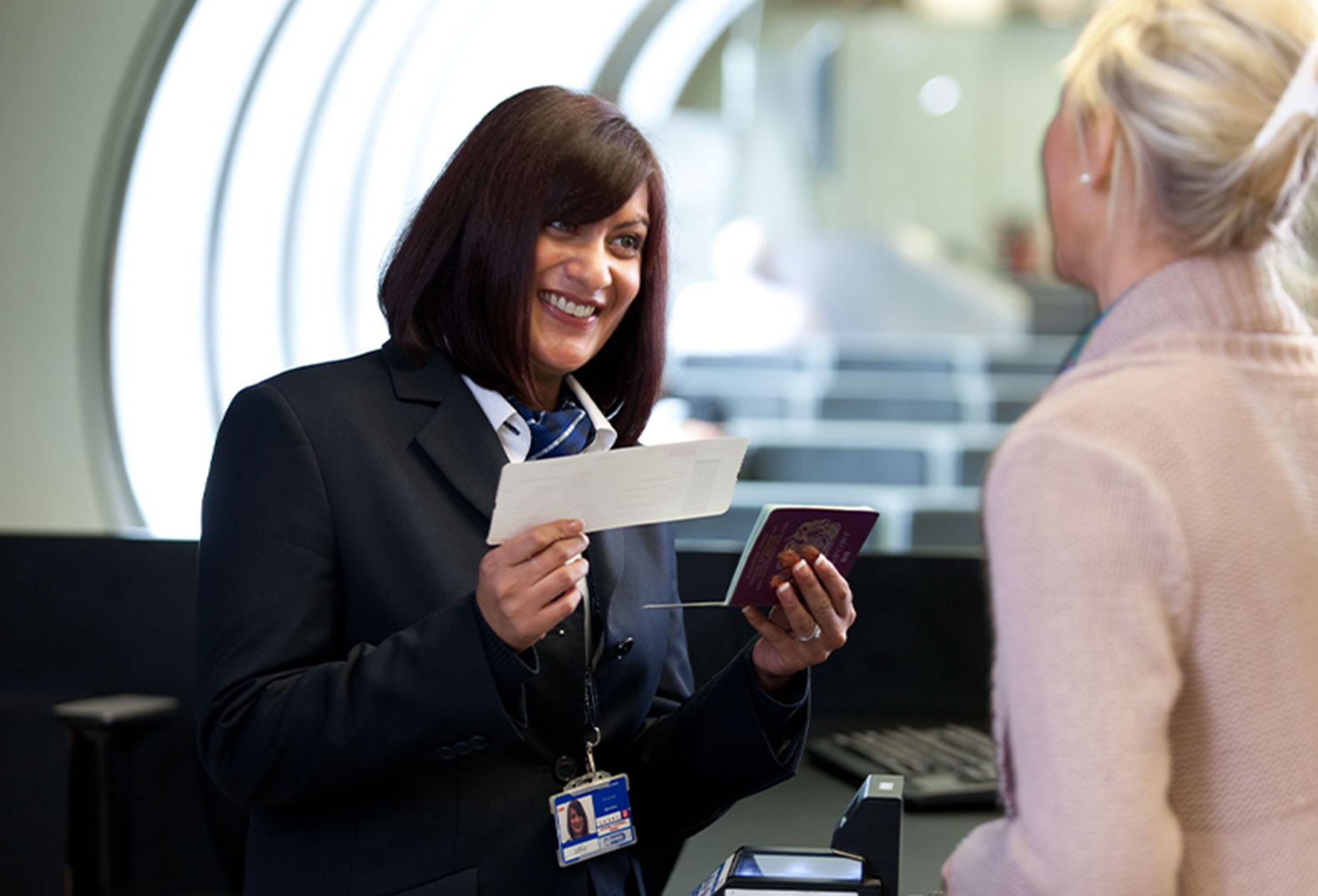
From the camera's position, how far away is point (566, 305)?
1915 millimetres

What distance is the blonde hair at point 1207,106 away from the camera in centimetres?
A: 105

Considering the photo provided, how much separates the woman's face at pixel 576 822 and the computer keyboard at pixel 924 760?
578 millimetres

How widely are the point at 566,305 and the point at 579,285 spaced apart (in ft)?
0.14

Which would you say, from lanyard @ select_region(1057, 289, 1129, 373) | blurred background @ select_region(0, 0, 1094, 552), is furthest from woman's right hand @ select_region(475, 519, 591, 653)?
blurred background @ select_region(0, 0, 1094, 552)

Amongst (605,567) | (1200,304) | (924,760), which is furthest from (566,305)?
(924,760)

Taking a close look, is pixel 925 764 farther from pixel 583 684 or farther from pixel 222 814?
pixel 222 814

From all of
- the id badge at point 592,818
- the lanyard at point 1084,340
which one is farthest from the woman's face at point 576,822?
the lanyard at point 1084,340

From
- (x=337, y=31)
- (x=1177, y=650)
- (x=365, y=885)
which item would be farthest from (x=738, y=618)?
(x=337, y=31)

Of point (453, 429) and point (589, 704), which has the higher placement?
point (453, 429)

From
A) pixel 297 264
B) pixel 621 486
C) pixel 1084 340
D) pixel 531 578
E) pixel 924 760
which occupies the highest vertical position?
pixel 297 264

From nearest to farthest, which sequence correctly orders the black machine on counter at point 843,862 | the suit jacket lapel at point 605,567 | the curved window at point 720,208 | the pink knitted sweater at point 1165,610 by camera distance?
the pink knitted sweater at point 1165,610, the black machine on counter at point 843,862, the suit jacket lapel at point 605,567, the curved window at point 720,208

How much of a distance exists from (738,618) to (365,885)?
4.37 feet

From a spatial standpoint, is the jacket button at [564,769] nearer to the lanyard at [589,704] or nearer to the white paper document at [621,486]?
the lanyard at [589,704]

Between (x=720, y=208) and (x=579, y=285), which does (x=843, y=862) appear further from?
(x=720, y=208)
